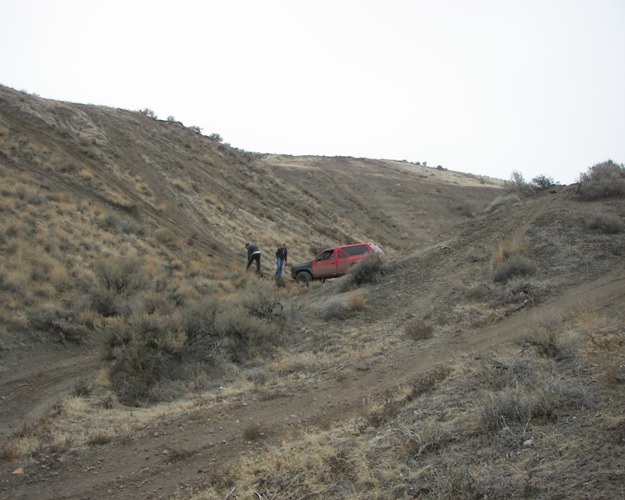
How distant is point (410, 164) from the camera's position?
7575cm

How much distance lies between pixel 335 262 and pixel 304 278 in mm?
1596

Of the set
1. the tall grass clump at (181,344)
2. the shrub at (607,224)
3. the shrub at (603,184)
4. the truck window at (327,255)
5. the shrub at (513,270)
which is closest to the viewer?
the tall grass clump at (181,344)

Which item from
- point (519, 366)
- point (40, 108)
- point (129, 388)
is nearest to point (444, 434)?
point (519, 366)

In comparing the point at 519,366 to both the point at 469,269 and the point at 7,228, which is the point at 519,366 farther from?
the point at 7,228

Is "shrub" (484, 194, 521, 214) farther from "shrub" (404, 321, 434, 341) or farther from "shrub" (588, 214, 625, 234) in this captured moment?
"shrub" (404, 321, 434, 341)

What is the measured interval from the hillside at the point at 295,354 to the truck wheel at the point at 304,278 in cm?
99

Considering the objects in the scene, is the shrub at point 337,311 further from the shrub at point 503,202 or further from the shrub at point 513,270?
the shrub at point 503,202

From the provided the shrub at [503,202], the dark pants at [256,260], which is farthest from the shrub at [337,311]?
the shrub at [503,202]

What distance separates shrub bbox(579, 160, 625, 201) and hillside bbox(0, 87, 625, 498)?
0.07m

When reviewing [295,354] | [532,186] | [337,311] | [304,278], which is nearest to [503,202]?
[532,186]

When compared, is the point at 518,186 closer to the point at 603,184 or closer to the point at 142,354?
the point at 603,184

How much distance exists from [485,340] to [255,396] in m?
4.53

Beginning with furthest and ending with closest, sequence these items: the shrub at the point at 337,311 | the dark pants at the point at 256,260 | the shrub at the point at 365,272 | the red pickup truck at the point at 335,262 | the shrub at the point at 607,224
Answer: the dark pants at the point at 256,260
the red pickup truck at the point at 335,262
the shrub at the point at 365,272
the shrub at the point at 607,224
the shrub at the point at 337,311

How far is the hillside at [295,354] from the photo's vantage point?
555 centimetres
